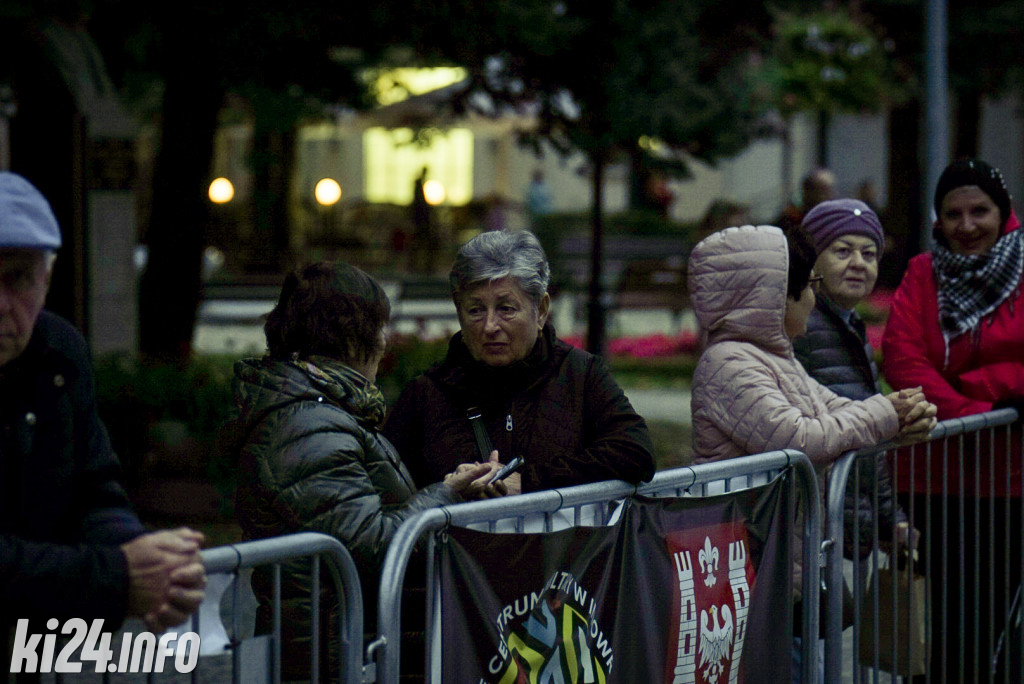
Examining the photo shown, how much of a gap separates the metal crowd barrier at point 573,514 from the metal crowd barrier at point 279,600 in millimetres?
56

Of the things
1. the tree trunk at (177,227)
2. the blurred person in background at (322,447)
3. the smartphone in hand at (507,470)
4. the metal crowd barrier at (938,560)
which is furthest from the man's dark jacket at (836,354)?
the tree trunk at (177,227)

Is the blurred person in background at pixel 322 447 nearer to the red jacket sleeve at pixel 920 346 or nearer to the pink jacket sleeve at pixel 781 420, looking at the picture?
the pink jacket sleeve at pixel 781 420

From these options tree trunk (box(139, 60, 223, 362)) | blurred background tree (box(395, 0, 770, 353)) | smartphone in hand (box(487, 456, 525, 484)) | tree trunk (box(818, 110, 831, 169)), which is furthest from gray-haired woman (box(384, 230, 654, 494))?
tree trunk (box(818, 110, 831, 169))

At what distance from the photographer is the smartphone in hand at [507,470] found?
339cm

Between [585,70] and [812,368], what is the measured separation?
5.12 meters

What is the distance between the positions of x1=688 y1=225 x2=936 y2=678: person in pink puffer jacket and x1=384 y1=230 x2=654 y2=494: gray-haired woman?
0.49 m

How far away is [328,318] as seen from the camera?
3.21 m

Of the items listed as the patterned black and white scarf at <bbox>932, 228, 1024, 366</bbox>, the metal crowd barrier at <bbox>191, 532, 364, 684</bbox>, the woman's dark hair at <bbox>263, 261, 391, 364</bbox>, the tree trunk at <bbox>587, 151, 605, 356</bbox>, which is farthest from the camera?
the tree trunk at <bbox>587, 151, 605, 356</bbox>

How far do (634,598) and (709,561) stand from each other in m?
0.31

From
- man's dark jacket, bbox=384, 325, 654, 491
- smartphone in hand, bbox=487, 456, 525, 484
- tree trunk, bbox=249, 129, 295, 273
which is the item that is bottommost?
smartphone in hand, bbox=487, 456, 525, 484

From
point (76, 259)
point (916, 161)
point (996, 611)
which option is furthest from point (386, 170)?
point (996, 611)

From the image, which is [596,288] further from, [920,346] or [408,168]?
[408,168]

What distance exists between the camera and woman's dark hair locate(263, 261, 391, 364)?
3.21m

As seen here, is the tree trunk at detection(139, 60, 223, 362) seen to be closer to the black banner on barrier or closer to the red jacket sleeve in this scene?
the red jacket sleeve
